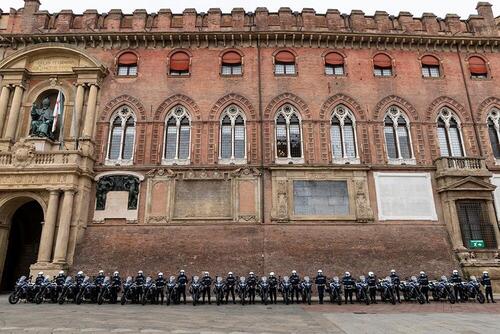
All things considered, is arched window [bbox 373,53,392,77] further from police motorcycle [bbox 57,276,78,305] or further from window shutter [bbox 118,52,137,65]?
police motorcycle [bbox 57,276,78,305]

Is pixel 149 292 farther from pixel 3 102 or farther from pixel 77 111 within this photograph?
pixel 3 102

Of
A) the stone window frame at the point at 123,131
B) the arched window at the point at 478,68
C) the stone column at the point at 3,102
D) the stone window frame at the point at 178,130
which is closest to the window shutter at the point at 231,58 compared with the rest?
the stone window frame at the point at 178,130

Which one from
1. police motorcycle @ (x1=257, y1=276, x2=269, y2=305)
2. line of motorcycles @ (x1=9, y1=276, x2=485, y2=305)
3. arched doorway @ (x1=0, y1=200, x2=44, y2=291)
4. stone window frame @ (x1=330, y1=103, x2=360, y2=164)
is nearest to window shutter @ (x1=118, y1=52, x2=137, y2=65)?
arched doorway @ (x1=0, y1=200, x2=44, y2=291)

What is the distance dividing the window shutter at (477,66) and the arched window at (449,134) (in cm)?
369

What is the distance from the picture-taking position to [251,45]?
23.0 metres

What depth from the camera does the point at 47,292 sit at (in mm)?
14945

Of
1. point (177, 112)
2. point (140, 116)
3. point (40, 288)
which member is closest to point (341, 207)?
point (177, 112)

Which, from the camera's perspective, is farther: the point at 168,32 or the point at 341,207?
the point at 168,32

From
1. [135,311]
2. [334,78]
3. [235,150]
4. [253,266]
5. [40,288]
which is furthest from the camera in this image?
[334,78]

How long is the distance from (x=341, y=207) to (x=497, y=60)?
49.6 ft

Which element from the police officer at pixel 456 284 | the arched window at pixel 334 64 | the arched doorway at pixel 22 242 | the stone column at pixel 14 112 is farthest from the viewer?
the arched window at pixel 334 64

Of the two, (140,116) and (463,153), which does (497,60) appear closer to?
(463,153)

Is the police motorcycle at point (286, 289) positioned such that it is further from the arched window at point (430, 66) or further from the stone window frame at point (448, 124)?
the arched window at point (430, 66)

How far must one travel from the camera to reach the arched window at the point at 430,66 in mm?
23000
